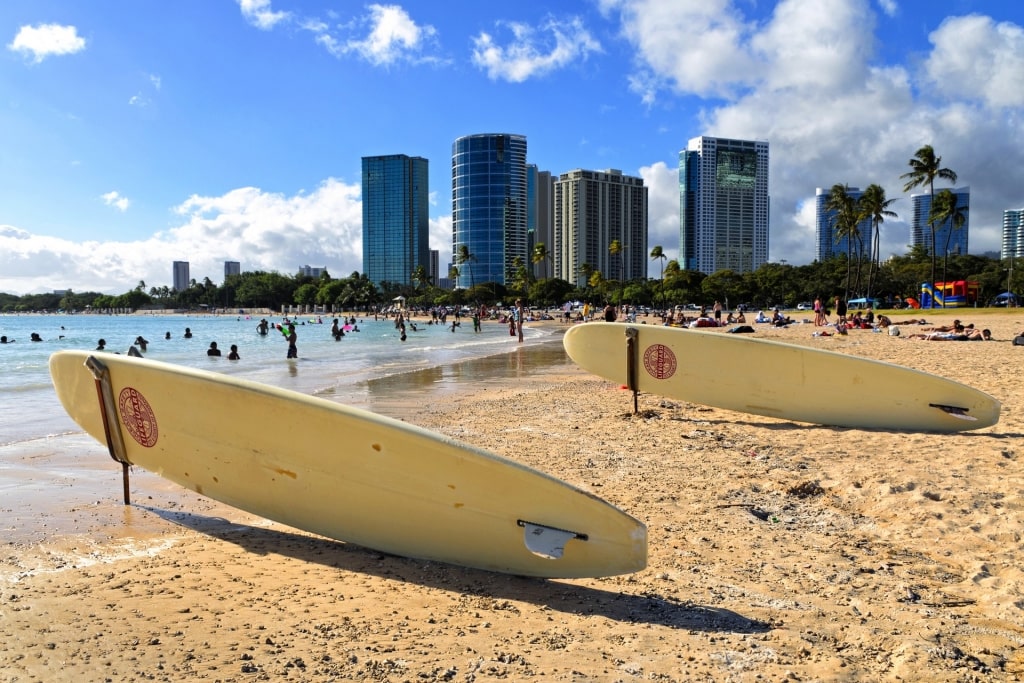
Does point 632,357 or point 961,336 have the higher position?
point 632,357

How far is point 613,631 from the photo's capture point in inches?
112

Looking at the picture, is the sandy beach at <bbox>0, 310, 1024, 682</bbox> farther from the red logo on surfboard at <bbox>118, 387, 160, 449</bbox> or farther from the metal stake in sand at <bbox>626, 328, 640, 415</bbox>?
the metal stake in sand at <bbox>626, 328, 640, 415</bbox>

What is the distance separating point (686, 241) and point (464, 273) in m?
47.8

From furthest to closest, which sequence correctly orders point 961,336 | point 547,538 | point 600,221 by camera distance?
point 600,221
point 961,336
point 547,538

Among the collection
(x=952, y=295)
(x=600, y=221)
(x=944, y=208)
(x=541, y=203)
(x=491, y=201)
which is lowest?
(x=952, y=295)

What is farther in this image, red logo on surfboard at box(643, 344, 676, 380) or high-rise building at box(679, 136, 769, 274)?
high-rise building at box(679, 136, 769, 274)

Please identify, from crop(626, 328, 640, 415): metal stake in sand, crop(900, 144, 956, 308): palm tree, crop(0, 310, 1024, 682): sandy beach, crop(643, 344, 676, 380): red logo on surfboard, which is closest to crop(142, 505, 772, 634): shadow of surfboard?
crop(0, 310, 1024, 682): sandy beach

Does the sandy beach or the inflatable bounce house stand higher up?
the inflatable bounce house

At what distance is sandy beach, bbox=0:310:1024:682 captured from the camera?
2576 millimetres

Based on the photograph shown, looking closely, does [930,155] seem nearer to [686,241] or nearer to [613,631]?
[613,631]

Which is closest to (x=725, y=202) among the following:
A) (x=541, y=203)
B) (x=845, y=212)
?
(x=541, y=203)

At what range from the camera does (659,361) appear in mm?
7434

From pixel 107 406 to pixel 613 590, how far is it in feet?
11.7

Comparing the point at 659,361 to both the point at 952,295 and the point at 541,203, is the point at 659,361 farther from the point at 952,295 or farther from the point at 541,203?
the point at 541,203
